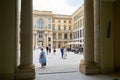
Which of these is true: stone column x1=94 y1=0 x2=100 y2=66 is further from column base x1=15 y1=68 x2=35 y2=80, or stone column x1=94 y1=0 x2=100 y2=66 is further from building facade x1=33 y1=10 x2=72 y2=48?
building facade x1=33 y1=10 x2=72 y2=48

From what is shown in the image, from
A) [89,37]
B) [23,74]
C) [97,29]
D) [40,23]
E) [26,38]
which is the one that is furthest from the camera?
[40,23]

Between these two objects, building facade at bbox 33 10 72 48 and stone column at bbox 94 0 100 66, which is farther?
building facade at bbox 33 10 72 48

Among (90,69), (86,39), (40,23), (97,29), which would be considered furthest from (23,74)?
(40,23)

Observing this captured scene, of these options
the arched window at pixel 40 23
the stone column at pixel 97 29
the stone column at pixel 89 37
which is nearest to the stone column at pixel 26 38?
the stone column at pixel 89 37

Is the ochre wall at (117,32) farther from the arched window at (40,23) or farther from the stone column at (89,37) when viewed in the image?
the arched window at (40,23)

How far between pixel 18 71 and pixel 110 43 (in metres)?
5.38

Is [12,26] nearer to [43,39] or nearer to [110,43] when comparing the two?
[110,43]

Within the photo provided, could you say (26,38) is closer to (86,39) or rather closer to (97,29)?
(86,39)

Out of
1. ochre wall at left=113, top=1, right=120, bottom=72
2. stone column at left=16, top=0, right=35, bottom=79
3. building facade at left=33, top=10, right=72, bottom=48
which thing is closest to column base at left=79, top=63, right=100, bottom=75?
ochre wall at left=113, top=1, right=120, bottom=72

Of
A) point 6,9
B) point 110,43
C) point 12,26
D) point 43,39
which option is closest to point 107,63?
point 110,43

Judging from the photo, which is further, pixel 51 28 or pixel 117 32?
pixel 51 28

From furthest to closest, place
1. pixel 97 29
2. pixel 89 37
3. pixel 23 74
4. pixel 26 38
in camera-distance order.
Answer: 1. pixel 97 29
2. pixel 89 37
3. pixel 26 38
4. pixel 23 74

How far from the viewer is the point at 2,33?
698cm

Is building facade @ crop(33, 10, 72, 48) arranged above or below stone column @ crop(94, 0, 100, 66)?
above
